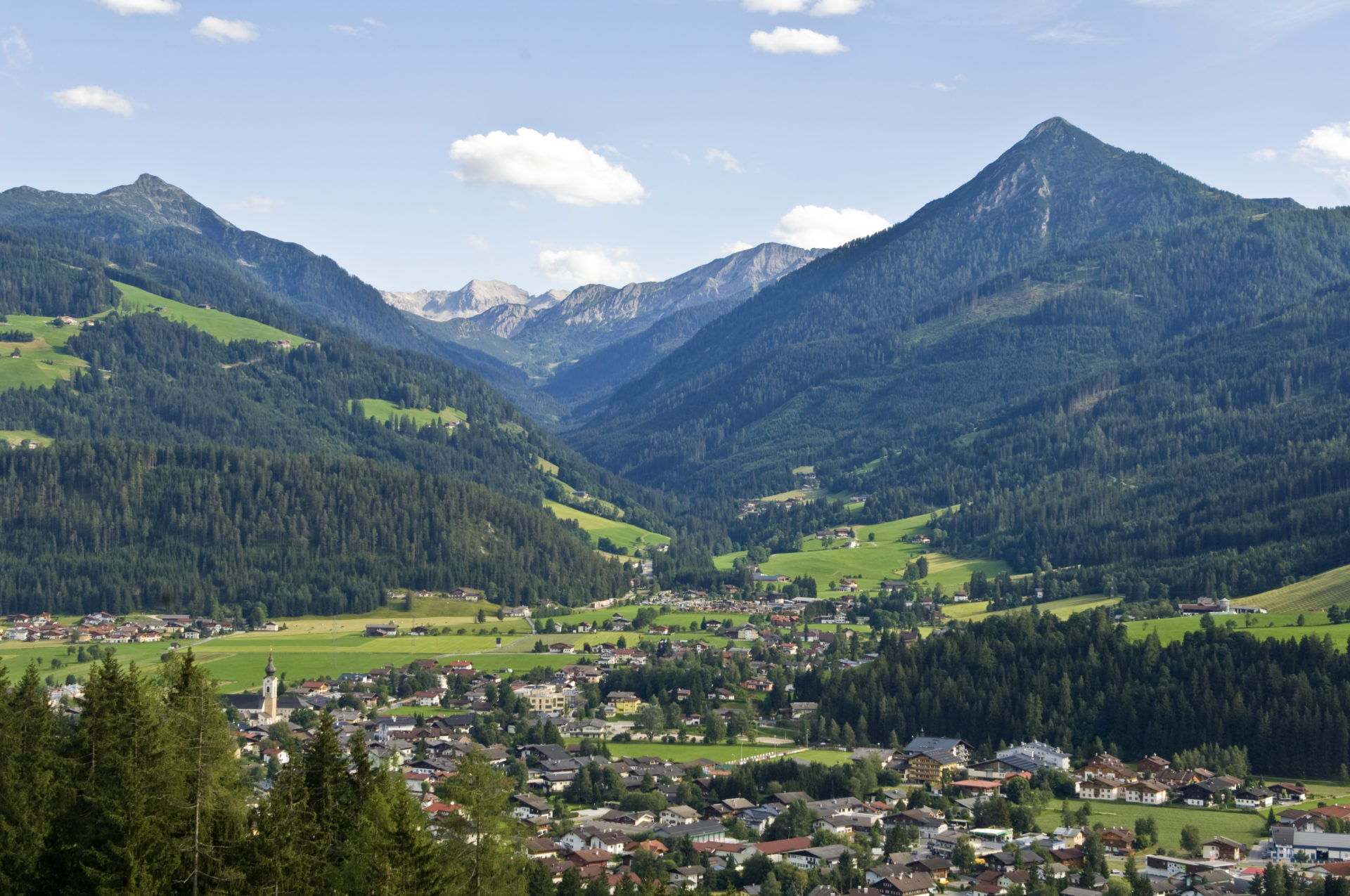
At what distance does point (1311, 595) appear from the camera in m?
157

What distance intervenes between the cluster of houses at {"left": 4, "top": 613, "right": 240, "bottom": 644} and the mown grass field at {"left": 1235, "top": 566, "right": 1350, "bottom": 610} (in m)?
113

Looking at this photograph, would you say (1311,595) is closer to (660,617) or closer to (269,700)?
(660,617)

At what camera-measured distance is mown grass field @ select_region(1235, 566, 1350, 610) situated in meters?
152

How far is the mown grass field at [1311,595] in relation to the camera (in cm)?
15150

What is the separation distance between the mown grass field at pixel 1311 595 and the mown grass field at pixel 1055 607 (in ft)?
57.2

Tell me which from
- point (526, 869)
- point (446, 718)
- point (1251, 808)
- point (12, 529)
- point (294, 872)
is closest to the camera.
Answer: point (294, 872)

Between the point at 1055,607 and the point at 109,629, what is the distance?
110757mm

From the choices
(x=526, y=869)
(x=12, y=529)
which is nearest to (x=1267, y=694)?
(x=526, y=869)

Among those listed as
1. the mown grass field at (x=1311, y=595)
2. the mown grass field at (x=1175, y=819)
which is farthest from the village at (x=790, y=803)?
the mown grass field at (x=1311, y=595)

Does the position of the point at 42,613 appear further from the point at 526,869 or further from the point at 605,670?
the point at 526,869

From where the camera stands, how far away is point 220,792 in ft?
124

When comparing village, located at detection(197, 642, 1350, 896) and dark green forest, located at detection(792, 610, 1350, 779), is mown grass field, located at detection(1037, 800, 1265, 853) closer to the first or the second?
village, located at detection(197, 642, 1350, 896)

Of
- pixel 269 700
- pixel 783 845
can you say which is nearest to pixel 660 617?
pixel 269 700

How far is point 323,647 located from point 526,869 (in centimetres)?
11079
